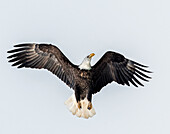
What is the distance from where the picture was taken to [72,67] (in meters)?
9.52

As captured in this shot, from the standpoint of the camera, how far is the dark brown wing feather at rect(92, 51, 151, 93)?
962 centimetres

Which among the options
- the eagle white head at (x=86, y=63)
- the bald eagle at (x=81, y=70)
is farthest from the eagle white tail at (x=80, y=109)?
the eagle white head at (x=86, y=63)

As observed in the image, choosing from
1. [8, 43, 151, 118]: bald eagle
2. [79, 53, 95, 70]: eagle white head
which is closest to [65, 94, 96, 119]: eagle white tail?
Answer: [8, 43, 151, 118]: bald eagle

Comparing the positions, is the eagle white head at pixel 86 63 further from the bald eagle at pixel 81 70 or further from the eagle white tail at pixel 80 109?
the eagle white tail at pixel 80 109

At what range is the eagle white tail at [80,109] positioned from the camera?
9.47 metres

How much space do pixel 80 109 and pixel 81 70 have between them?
82 centimetres

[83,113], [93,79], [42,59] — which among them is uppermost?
[42,59]

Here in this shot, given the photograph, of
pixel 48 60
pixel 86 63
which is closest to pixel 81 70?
pixel 86 63

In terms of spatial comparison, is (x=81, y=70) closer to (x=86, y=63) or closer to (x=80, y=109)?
(x=86, y=63)

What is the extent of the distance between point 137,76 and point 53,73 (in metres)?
1.83

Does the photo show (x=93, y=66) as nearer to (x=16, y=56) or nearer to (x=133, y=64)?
(x=133, y=64)

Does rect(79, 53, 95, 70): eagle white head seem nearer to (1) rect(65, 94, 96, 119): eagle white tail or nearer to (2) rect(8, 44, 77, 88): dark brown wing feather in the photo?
(2) rect(8, 44, 77, 88): dark brown wing feather

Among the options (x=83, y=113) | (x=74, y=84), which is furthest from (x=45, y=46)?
(x=83, y=113)

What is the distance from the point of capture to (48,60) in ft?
31.8
